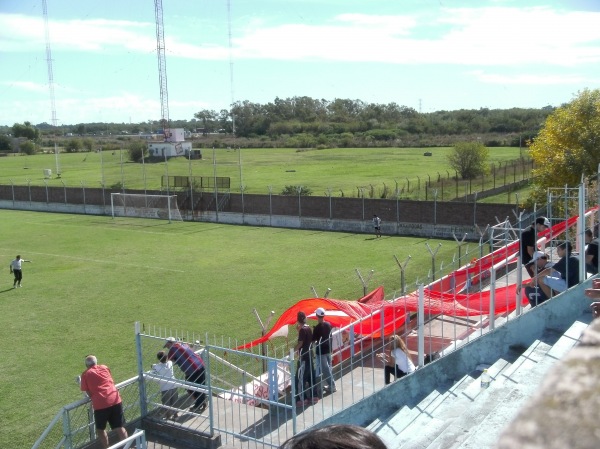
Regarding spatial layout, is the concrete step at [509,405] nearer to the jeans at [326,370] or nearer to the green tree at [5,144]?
the jeans at [326,370]

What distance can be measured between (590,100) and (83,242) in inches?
854

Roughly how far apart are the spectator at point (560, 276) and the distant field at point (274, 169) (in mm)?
24587

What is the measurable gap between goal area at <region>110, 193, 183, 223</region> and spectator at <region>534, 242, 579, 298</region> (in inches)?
1192

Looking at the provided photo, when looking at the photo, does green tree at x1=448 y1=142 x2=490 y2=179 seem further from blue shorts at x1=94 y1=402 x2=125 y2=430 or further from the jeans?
blue shorts at x1=94 y1=402 x2=125 y2=430

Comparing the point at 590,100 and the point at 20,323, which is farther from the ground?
the point at 590,100

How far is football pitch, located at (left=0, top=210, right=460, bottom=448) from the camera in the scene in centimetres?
1362

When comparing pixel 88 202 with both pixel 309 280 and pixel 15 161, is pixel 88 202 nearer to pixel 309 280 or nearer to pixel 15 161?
pixel 309 280

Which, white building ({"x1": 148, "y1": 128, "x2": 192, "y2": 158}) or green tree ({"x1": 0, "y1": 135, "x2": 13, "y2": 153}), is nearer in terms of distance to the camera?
white building ({"x1": 148, "y1": 128, "x2": 192, "y2": 158})

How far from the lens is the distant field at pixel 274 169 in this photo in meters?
46.5

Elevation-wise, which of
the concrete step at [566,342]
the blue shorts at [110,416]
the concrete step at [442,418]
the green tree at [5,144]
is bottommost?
the blue shorts at [110,416]

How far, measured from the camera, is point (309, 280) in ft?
70.6

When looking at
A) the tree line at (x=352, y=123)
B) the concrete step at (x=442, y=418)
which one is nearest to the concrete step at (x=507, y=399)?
the concrete step at (x=442, y=418)

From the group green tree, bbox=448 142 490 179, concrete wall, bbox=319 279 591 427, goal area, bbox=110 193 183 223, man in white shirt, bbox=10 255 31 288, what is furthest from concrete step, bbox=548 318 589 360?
green tree, bbox=448 142 490 179

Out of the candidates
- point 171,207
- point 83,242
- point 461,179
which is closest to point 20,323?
point 83,242
